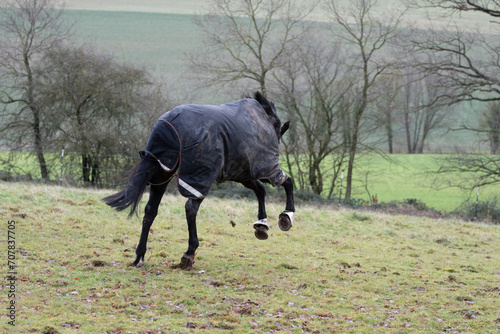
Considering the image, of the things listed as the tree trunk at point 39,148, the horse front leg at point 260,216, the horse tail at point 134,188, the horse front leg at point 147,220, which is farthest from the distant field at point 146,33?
the horse tail at point 134,188

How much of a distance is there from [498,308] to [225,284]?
2.95 meters

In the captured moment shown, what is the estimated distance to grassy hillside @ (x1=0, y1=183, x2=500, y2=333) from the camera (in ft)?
13.8

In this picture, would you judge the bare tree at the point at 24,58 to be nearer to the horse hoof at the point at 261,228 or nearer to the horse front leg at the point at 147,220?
the horse front leg at the point at 147,220

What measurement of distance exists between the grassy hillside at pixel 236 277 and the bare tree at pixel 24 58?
11090 mm

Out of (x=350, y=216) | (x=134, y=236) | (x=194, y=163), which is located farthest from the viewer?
(x=350, y=216)

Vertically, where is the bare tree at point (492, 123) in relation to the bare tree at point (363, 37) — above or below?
below

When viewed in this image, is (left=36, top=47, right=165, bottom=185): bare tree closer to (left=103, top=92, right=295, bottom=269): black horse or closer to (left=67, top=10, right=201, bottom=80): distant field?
(left=103, top=92, right=295, bottom=269): black horse

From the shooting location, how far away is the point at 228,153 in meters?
5.79

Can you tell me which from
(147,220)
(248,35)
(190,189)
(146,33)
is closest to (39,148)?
(248,35)

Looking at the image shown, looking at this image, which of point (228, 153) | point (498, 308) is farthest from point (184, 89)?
point (498, 308)

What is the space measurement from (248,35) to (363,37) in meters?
4.79

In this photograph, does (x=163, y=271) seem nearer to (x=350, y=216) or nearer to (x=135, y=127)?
(x=350, y=216)

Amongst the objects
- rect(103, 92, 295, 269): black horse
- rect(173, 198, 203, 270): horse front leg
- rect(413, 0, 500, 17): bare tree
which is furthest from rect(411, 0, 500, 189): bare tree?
rect(173, 198, 203, 270): horse front leg

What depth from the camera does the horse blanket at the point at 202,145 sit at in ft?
17.8
